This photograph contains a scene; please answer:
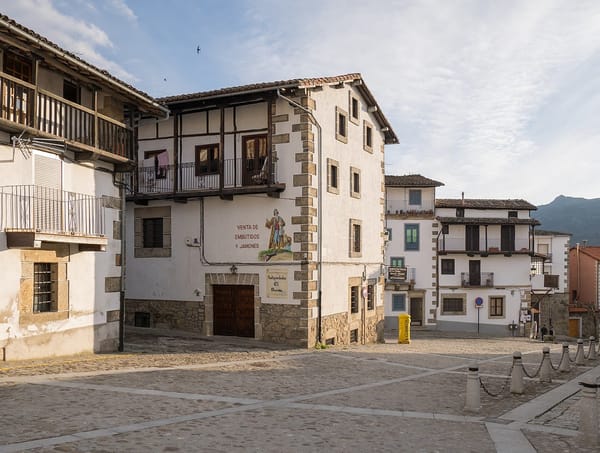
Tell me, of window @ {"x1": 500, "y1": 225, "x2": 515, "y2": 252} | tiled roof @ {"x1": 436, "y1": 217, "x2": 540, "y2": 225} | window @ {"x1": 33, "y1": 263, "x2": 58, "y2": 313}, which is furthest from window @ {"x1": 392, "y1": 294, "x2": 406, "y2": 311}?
window @ {"x1": 33, "y1": 263, "x2": 58, "y2": 313}

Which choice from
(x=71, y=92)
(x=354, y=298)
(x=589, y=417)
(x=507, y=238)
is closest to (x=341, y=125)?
(x=354, y=298)

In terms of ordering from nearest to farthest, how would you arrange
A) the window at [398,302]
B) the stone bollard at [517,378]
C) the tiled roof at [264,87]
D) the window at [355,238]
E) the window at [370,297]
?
the stone bollard at [517,378] < the tiled roof at [264,87] < the window at [355,238] < the window at [370,297] < the window at [398,302]

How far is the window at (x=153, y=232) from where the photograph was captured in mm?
23156

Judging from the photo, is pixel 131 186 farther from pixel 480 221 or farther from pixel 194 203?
pixel 480 221

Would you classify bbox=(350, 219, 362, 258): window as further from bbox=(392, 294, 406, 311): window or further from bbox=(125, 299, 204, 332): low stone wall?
bbox=(392, 294, 406, 311): window

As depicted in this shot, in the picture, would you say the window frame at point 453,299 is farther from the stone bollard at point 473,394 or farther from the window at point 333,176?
the stone bollard at point 473,394

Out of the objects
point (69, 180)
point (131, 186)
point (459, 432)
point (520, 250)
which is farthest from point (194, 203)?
point (520, 250)

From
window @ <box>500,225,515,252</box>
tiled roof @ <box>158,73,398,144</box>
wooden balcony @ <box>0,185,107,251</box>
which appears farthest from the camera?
window @ <box>500,225,515,252</box>

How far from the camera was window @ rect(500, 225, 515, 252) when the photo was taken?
4219 cm

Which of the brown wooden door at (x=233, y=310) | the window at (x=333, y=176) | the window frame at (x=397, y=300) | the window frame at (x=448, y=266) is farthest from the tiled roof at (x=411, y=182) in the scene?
the brown wooden door at (x=233, y=310)

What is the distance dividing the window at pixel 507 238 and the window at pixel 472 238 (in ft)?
6.06

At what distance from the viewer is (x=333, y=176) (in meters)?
22.5

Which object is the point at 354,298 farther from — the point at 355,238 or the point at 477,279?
the point at 477,279

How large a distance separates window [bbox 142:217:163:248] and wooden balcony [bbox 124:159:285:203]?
98 cm
